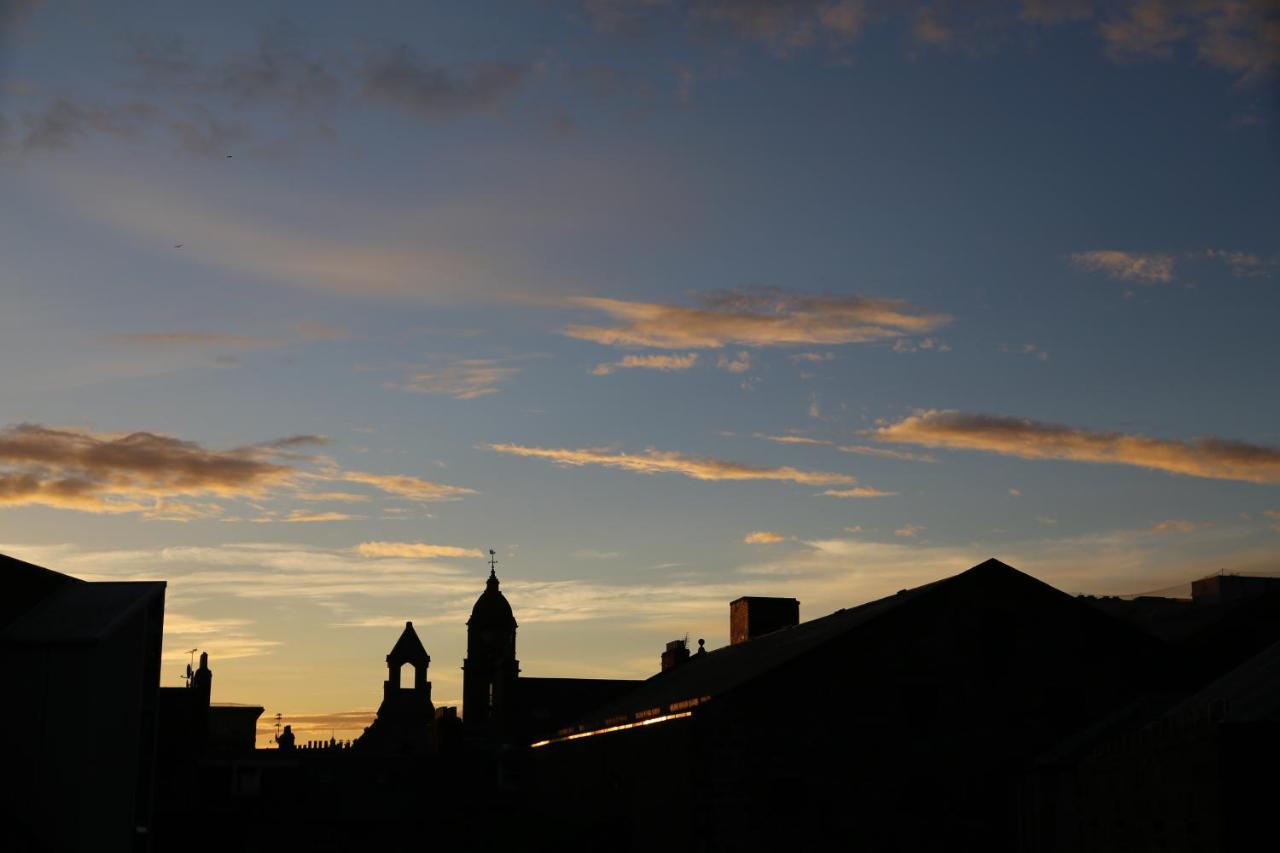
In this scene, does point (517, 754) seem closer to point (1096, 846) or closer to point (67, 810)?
point (67, 810)

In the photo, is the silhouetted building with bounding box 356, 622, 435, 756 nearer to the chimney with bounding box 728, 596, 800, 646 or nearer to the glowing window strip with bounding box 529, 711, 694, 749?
the glowing window strip with bounding box 529, 711, 694, 749

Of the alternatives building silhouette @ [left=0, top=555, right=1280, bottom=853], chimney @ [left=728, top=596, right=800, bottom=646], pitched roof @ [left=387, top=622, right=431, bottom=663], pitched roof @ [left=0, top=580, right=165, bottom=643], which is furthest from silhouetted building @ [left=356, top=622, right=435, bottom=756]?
pitched roof @ [left=0, top=580, right=165, bottom=643]

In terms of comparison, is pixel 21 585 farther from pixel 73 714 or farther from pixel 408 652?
pixel 408 652

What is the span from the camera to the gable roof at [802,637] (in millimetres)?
38438

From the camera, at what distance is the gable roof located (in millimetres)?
38438

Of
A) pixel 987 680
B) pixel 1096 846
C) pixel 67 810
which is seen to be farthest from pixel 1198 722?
pixel 67 810

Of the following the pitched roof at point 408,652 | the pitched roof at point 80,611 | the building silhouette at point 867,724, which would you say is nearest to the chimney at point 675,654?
the building silhouette at point 867,724

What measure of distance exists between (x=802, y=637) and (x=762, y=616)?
50.0ft

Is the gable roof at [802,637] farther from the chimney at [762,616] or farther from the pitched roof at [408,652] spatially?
the pitched roof at [408,652]

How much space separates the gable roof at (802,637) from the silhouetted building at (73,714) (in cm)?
1457

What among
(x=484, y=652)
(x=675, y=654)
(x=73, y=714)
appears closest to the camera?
(x=73, y=714)

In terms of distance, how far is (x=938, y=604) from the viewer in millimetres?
38406

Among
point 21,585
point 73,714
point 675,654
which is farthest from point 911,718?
point 675,654

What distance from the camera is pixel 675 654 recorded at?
7281 cm
